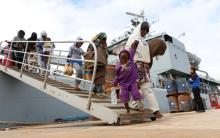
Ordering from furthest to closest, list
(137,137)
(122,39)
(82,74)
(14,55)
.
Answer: (122,39), (14,55), (82,74), (137,137)

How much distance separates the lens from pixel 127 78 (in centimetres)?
488

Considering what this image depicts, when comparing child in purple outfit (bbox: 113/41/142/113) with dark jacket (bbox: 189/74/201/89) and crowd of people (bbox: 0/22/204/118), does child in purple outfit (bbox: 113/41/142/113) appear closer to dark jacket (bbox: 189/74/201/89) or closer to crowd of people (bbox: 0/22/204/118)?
crowd of people (bbox: 0/22/204/118)

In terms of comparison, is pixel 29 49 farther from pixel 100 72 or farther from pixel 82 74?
pixel 100 72

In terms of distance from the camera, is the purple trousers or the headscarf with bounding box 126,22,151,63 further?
the headscarf with bounding box 126,22,151,63

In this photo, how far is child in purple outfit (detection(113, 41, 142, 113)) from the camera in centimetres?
480

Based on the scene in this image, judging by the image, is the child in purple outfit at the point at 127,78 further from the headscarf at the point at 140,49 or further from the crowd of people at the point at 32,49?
the crowd of people at the point at 32,49

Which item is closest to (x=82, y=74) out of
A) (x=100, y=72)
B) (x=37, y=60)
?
(x=100, y=72)

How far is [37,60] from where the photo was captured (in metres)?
7.75

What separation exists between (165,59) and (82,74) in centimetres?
1294

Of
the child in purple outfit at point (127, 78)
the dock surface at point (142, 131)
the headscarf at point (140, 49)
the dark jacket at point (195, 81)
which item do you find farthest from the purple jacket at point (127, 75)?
the dark jacket at point (195, 81)

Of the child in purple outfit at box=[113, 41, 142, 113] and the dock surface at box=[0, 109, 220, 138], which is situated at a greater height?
the child in purple outfit at box=[113, 41, 142, 113]

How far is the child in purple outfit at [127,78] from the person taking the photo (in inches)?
189

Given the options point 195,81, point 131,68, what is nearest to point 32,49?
point 131,68

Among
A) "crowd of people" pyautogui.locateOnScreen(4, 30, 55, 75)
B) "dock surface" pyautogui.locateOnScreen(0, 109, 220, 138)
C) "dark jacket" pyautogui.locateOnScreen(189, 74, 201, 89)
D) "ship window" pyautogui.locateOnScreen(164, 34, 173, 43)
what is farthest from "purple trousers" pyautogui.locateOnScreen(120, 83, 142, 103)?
"ship window" pyautogui.locateOnScreen(164, 34, 173, 43)
